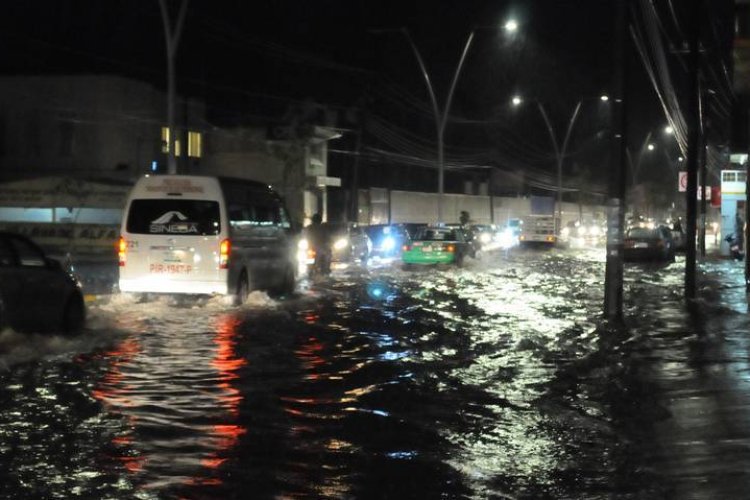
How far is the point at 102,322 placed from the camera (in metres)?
15.5

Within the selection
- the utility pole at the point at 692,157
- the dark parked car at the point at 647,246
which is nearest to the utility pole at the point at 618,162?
the utility pole at the point at 692,157

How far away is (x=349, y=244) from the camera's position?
114 ft

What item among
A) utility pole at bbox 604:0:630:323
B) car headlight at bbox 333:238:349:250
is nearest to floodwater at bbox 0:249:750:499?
utility pole at bbox 604:0:630:323

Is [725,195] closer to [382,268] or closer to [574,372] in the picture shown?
[382,268]

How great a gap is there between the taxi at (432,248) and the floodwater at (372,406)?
14544 mm

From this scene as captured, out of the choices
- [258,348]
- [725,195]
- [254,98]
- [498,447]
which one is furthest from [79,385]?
[254,98]

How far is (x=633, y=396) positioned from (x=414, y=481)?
4.15 m

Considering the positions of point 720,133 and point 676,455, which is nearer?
point 676,455

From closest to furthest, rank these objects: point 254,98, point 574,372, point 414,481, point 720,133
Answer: point 414,481, point 574,372, point 720,133, point 254,98

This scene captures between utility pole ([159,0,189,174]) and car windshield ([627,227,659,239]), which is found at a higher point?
utility pole ([159,0,189,174])

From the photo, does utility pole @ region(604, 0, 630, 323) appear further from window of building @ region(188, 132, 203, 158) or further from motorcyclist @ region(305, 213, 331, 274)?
window of building @ region(188, 132, 203, 158)

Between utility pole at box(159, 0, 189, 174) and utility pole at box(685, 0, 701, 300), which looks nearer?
utility pole at box(685, 0, 701, 300)

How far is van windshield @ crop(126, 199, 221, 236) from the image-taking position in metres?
17.2

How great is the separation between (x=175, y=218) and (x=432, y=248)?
16520 millimetres
